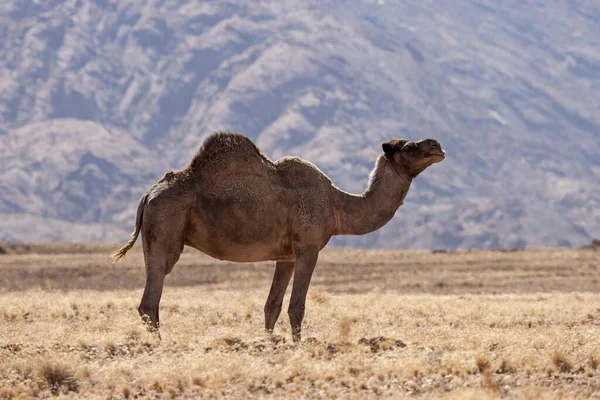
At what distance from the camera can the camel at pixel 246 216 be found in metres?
16.2

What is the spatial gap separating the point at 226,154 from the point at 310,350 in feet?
12.2

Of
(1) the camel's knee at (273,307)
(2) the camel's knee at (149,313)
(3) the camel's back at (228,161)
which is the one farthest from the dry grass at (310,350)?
(3) the camel's back at (228,161)

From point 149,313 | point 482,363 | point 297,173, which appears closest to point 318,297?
point 297,173

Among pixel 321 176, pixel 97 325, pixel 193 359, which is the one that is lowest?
pixel 97 325

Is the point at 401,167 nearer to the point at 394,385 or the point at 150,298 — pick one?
the point at 150,298

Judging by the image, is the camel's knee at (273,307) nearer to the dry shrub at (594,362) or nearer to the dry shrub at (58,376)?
the dry shrub at (58,376)

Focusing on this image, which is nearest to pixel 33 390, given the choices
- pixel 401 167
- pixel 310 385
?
pixel 310 385

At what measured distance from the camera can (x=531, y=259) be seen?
55.3m

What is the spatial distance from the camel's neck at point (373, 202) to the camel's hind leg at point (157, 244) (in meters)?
2.43

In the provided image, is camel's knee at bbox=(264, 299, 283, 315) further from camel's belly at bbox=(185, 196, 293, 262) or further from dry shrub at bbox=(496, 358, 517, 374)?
dry shrub at bbox=(496, 358, 517, 374)

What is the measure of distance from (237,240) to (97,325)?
2.71 m

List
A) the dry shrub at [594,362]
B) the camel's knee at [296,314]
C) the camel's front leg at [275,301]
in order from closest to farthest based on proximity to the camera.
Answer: the dry shrub at [594,362] < the camel's knee at [296,314] < the camel's front leg at [275,301]

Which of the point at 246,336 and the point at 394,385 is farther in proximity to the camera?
the point at 246,336

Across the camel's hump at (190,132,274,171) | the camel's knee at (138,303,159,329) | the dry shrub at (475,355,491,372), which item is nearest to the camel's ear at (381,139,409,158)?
the camel's hump at (190,132,274,171)
